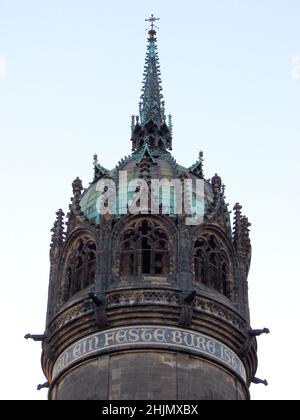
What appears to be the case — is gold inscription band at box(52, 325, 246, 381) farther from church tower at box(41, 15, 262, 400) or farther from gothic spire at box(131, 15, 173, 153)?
gothic spire at box(131, 15, 173, 153)

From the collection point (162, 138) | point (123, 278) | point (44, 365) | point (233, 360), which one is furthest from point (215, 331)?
point (162, 138)

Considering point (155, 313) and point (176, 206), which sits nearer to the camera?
point (155, 313)

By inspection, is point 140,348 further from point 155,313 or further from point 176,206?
point 176,206

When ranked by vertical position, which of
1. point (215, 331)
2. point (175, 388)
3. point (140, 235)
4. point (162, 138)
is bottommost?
point (175, 388)

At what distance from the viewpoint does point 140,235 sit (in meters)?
43.1

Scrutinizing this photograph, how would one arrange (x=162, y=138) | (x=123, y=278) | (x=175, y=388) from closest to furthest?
(x=175, y=388)
(x=123, y=278)
(x=162, y=138)

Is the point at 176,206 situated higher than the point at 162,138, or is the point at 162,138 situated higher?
the point at 162,138

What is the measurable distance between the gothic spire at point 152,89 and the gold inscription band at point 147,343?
14321 mm

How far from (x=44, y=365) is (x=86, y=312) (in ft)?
10.6

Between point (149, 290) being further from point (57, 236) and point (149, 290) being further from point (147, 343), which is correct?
point (57, 236)

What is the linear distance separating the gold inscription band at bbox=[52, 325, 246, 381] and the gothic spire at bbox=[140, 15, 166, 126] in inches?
564

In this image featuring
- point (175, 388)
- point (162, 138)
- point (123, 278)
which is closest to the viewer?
point (175, 388)

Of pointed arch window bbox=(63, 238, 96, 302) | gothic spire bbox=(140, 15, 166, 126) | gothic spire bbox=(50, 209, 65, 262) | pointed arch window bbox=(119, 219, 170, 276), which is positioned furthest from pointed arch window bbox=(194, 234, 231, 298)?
gothic spire bbox=(140, 15, 166, 126)

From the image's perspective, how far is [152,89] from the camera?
180 feet
